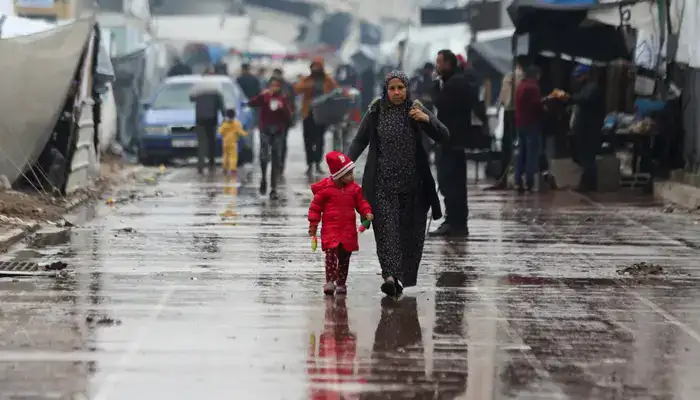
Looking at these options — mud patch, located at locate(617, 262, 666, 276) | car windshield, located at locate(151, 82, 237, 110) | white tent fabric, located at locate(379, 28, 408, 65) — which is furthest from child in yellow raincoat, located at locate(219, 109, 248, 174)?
white tent fabric, located at locate(379, 28, 408, 65)

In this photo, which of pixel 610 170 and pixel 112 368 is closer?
pixel 112 368

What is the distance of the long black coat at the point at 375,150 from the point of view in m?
11.7

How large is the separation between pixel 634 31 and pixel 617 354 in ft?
45.1

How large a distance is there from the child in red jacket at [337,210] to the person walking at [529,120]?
1101 centimetres

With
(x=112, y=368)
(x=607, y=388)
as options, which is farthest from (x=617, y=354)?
(x=112, y=368)

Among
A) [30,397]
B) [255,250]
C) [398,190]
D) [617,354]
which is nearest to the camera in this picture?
[30,397]

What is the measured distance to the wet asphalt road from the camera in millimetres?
8188

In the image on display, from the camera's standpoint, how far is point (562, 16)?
22.7 metres

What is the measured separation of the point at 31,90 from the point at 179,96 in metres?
12.3

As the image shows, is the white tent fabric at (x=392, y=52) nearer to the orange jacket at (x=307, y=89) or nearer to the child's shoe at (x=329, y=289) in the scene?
the orange jacket at (x=307, y=89)

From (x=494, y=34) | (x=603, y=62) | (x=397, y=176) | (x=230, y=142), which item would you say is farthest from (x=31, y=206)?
(x=494, y=34)

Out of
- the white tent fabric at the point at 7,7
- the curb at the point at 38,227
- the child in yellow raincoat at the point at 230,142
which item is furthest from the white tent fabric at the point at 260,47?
the curb at the point at 38,227

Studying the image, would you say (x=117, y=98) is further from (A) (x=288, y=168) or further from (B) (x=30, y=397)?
(B) (x=30, y=397)

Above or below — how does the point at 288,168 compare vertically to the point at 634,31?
below
